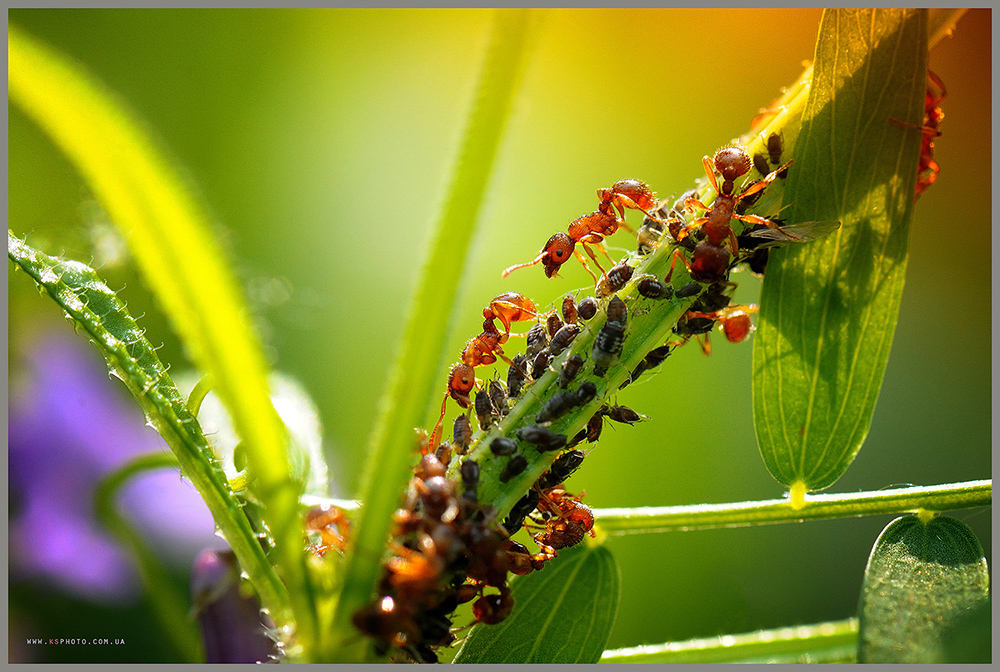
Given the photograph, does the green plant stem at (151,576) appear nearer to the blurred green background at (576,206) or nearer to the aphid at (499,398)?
the blurred green background at (576,206)

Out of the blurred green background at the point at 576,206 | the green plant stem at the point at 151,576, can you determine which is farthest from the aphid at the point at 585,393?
the blurred green background at the point at 576,206

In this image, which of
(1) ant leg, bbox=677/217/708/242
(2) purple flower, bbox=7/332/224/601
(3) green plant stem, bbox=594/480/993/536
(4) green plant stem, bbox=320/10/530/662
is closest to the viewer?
(4) green plant stem, bbox=320/10/530/662

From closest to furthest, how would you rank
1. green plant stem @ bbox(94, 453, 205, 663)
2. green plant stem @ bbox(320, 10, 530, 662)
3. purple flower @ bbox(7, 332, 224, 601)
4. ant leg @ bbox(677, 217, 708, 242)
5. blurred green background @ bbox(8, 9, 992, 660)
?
green plant stem @ bbox(320, 10, 530, 662)
ant leg @ bbox(677, 217, 708, 242)
green plant stem @ bbox(94, 453, 205, 663)
purple flower @ bbox(7, 332, 224, 601)
blurred green background @ bbox(8, 9, 992, 660)

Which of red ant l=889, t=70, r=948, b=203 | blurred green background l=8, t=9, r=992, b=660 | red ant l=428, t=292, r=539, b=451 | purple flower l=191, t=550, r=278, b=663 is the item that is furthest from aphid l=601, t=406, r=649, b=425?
blurred green background l=8, t=9, r=992, b=660

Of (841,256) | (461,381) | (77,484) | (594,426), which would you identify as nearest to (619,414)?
(594,426)

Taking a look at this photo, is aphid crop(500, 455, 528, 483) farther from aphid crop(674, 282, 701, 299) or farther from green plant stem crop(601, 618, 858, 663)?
green plant stem crop(601, 618, 858, 663)

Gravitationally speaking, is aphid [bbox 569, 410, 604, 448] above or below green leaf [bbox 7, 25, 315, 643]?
below

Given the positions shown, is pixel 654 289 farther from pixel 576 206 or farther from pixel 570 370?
pixel 576 206
